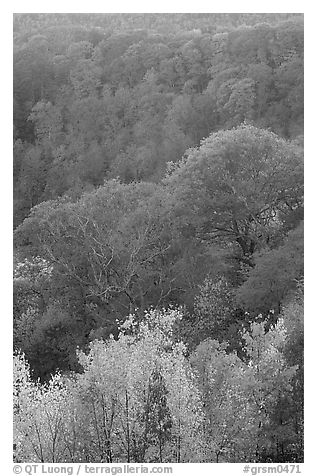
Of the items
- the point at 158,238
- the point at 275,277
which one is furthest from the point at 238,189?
the point at 275,277

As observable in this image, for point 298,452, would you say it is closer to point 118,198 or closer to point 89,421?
point 89,421

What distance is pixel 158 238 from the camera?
15.5 metres

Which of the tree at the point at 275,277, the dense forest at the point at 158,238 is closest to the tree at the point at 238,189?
the dense forest at the point at 158,238

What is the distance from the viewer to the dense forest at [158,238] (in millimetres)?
11492

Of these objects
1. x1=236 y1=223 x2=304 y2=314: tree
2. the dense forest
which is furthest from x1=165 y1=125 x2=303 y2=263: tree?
x1=236 y1=223 x2=304 y2=314: tree

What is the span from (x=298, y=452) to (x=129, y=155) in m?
9.59

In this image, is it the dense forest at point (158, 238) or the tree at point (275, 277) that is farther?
the tree at point (275, 277)

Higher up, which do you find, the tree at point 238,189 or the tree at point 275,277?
the tree at point 238,189

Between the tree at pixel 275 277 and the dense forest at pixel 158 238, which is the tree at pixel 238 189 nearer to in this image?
the dense forest at pixel 158 238

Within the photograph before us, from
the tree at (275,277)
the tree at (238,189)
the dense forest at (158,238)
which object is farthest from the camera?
the tree at (238,189)

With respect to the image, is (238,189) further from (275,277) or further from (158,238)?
(275,277)

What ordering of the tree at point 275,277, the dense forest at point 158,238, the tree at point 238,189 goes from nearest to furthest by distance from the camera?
the dense forest at point 158,238
the tree at point 275,277
the tree at point 238,189

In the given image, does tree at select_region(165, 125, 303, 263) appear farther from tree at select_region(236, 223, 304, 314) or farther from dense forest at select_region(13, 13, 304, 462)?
tree at select_region(236, 223, 304, 314)
